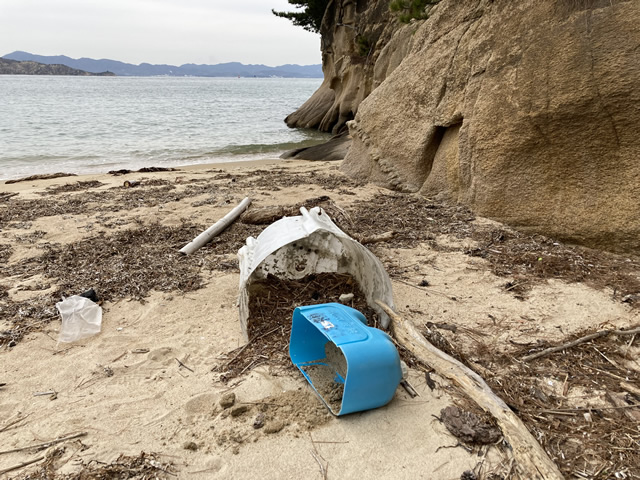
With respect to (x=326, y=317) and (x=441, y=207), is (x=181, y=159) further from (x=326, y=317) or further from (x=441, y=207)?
(x=326, y=317)

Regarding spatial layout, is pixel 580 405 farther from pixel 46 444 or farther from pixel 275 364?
pixel 46 444

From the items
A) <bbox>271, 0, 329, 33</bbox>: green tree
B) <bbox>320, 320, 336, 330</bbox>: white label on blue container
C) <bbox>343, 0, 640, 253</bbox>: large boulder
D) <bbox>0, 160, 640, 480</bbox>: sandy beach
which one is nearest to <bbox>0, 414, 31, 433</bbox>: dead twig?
<bbox>0, 160, 640, 480</bbox>: sandy beach

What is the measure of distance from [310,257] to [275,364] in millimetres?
1168

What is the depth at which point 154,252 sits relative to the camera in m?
4.86

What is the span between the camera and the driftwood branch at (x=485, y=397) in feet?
6.39

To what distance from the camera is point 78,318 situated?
339 centimetres

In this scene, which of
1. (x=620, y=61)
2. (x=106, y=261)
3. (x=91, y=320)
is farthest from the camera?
(x=106, y=261)

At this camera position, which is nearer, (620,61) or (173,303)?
(173,303)

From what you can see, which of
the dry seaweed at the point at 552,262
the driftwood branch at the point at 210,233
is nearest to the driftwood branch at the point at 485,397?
the dry seaweed at the point at 552,262

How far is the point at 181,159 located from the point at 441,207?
10.6 metres

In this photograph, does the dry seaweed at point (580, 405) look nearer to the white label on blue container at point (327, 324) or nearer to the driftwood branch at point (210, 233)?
the white label on blue container at point (327, 324)

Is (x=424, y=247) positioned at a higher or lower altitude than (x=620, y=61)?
lower

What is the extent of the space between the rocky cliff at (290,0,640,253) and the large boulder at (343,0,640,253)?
0.01m

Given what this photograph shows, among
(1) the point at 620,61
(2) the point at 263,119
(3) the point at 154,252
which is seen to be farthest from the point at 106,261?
(2) the point at 263,119
